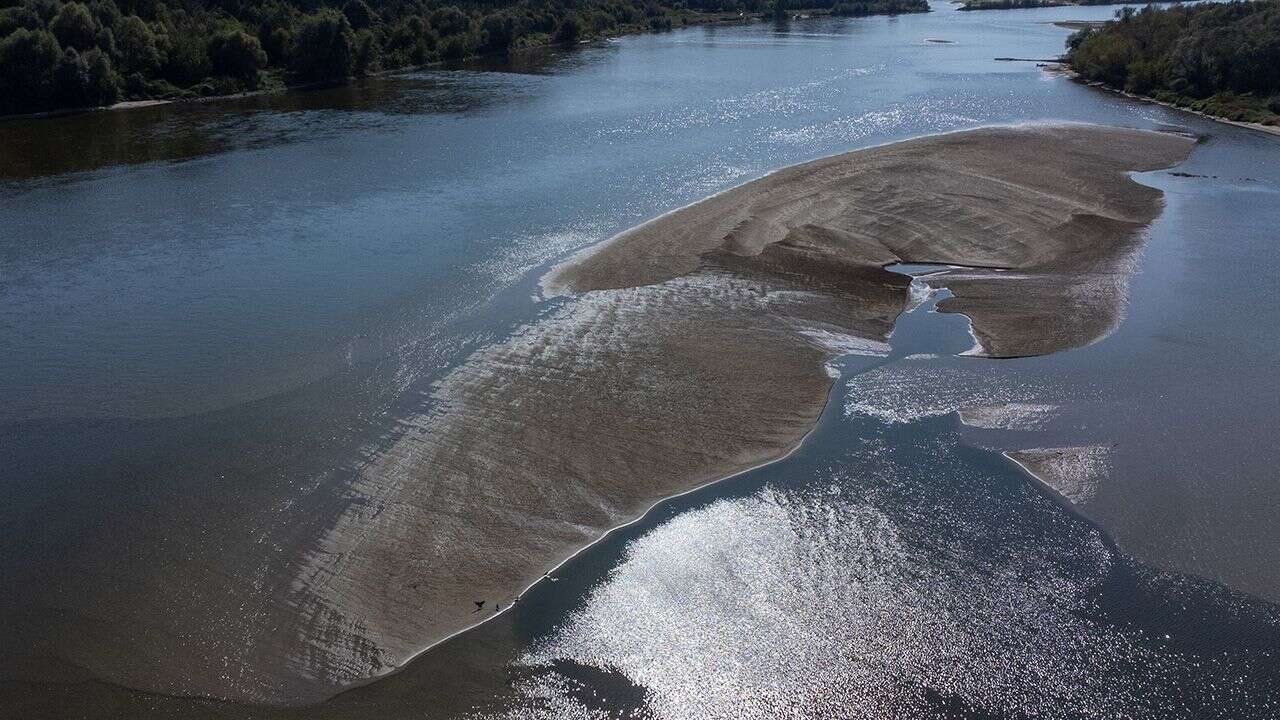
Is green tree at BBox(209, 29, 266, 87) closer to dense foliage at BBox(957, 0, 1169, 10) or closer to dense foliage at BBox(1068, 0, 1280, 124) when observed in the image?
dense foliage at BBox(1068, 0, 1280, 124)

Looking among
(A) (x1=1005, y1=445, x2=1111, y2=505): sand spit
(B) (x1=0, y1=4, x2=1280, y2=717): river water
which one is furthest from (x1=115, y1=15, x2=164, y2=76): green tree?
(A) (x1=1005, y1=445, x2=1111, y2=505): sand spit

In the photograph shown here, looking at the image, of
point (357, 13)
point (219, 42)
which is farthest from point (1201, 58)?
point (357, 13)

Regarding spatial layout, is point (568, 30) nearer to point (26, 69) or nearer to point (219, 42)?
point (219, 42)

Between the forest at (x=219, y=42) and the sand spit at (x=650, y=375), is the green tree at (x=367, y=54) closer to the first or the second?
the forest at (x=219, y=42)

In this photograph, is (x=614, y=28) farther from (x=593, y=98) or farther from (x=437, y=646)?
(x=437, y=646)

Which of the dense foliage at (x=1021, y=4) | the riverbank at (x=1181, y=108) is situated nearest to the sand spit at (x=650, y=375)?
the riverbank at (x=1181, y=108)
